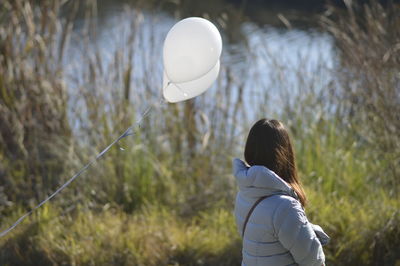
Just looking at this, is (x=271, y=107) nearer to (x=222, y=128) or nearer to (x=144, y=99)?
(x=222, y=128)

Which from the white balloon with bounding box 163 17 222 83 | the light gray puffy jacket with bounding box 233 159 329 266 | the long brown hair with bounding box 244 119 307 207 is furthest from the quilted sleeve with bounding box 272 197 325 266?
the white balloon with bounding box 163 17 222 83

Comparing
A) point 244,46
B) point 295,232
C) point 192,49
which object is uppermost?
point 192,49

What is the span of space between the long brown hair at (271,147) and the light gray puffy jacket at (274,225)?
56 millimetres

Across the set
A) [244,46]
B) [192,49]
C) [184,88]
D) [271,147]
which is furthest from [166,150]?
[271,147]

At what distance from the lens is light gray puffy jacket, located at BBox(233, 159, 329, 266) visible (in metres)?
2.20

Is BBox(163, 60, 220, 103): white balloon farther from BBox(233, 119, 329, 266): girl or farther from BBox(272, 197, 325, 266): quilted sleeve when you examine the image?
BBox(272, 197, 325, 266): quilted sleeve

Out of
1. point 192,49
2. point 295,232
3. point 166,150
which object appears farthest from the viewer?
point 166,150

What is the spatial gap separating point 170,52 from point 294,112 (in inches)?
89.0

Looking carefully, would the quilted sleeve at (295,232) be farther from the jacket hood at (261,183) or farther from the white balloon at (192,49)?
the white balloon at (192,49)

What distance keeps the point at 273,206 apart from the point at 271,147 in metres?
0.19

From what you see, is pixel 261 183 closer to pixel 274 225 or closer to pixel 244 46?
pixel 274 225

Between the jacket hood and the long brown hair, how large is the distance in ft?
0.17

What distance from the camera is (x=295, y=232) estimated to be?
2.18 m

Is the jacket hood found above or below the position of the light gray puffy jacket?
above
